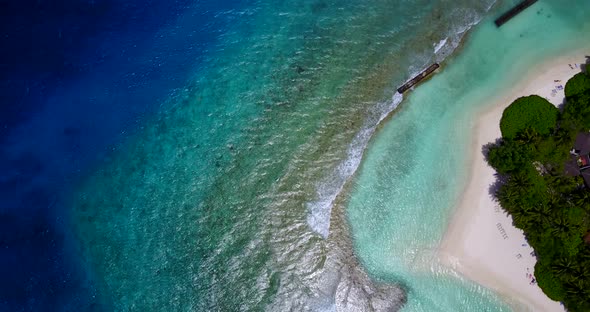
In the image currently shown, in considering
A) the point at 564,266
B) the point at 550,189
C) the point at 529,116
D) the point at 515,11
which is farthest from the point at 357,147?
the point at 564,266

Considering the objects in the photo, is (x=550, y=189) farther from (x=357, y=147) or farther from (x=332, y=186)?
(x=332, y=186)

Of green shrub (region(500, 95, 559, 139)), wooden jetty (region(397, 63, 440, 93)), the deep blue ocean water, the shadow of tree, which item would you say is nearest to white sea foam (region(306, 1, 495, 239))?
wooden jetty (region(397, 63, 440, 93))

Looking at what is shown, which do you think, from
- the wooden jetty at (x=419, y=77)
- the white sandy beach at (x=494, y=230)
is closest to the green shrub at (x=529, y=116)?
the white sandy beach at (x=494, y=230)

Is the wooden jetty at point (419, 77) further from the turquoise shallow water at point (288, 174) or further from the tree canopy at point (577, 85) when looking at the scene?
the tree canopy at point (577, 85)

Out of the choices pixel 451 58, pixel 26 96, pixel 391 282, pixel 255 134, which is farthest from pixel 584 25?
pixel 26 96

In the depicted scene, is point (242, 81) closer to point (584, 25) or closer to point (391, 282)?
point (391, 282)

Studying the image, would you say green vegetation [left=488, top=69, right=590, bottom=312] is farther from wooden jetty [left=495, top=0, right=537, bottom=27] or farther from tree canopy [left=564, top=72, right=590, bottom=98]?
wooden jetty [left=495, top=0, right=537, bottom=27]
